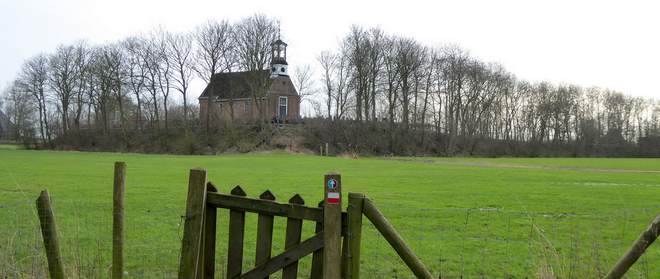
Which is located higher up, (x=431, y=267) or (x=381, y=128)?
(x=381, y=128)

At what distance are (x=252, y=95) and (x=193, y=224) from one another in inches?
3131

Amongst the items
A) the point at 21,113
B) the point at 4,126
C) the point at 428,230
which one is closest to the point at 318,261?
the point at 428,230

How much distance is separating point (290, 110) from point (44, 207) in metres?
85.4

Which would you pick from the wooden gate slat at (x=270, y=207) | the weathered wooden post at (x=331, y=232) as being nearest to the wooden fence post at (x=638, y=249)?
the weathered wooden post at (x=331, y=232)

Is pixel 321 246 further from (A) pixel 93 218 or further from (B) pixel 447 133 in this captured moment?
(B) pixel 447 133

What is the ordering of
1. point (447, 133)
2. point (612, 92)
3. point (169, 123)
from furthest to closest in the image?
1. point (612, 92)
2. point (447, 133)
3. point (169, 123)

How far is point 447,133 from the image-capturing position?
94125 mm

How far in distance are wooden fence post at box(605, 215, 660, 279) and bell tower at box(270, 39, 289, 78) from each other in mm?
77696

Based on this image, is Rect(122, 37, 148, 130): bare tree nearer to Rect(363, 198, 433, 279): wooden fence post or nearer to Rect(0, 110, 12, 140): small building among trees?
Rect(0, 110, 12, 140): small building among trees

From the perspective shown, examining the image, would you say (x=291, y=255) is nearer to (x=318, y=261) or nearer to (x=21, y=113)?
(x=318, y=261)

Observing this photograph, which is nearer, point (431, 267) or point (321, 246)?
point (321, 246)

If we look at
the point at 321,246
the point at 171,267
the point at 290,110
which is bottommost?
the point at 171,267

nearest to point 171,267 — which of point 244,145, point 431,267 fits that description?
point 431,267

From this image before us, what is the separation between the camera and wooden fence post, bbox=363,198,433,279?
14.6 ft
